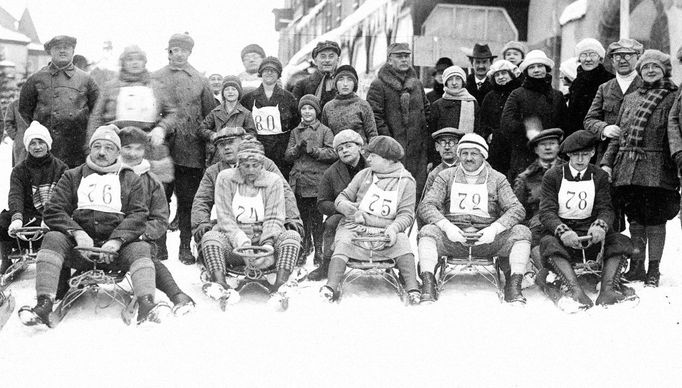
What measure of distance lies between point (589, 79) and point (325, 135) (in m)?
2.43

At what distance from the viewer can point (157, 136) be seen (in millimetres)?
7109

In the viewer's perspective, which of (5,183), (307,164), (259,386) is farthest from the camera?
(5,183)

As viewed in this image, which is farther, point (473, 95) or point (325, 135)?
point (473, 95)

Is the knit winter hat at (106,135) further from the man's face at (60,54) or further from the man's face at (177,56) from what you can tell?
the man's face at (60,54)

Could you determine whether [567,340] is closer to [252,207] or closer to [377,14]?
[252,207]

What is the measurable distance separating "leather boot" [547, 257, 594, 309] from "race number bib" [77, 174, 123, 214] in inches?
123

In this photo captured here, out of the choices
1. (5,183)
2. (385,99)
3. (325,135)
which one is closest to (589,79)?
(385,99)

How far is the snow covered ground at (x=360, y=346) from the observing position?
4.22m

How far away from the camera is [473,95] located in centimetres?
848

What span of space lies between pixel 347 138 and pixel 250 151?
890 mm

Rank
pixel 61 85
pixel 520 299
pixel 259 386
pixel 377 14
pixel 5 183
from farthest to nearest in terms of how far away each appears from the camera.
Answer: pixel 377 14, pixel 5 183, pixel 61 85, pixel 520 299, pixel 259 386

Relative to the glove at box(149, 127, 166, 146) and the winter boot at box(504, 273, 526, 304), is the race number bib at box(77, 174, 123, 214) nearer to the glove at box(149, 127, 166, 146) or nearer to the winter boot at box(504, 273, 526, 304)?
the glove at box(149, 127, 166, 146)

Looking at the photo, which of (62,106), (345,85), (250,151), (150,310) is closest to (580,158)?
(345,85)

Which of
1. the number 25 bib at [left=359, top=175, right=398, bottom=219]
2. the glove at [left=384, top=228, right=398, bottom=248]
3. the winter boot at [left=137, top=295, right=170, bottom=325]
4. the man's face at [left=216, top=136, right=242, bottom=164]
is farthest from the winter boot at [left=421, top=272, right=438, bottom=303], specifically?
the man's face at [left=216, top=136, right=242, bottom=164]
